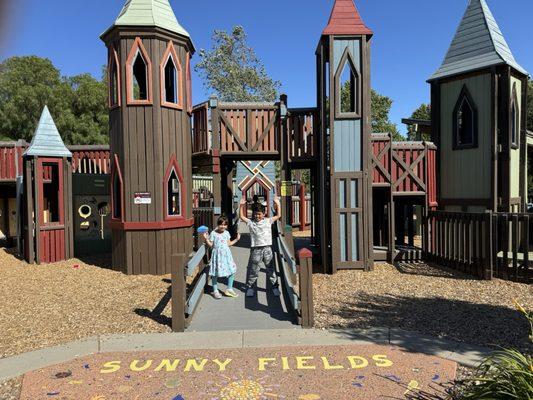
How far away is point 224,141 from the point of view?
11.6 metres

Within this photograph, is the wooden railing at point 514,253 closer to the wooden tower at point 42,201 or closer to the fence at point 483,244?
the fence at point 483,244

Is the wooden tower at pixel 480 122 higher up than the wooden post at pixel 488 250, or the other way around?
the wooden tower at pixel 480 122

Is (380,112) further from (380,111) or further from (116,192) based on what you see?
(116,192)

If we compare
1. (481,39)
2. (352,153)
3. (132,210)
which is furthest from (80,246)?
(481,39)

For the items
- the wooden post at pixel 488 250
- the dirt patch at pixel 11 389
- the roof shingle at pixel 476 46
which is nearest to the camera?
the dirt patch at pixel 11 389

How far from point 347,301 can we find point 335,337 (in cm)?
206

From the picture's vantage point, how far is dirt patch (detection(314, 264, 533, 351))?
19.5ft

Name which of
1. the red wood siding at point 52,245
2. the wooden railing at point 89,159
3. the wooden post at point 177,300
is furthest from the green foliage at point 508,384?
the wooden railing at point 89,159

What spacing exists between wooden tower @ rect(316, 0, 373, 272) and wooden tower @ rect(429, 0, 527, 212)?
3.72m

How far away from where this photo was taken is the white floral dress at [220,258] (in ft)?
24.4

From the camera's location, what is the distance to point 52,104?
34.0 meters

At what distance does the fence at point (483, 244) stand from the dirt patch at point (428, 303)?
0.26m

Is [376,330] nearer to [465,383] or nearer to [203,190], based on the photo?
[465,383]

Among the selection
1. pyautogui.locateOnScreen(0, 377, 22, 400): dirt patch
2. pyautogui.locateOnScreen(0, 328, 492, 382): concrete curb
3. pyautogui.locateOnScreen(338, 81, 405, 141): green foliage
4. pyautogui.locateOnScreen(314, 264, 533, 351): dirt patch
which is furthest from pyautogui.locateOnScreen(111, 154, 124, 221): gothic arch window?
pyautogui.locateOnScreen(338, 81, 405, 141): green foliage
